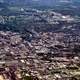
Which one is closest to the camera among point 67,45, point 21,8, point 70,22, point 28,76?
point 28,76

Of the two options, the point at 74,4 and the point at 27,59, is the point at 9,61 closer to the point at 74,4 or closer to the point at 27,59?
the point at 27,59

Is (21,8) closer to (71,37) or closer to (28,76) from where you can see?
(71,37)

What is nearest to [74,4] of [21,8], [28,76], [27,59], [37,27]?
[21,8]

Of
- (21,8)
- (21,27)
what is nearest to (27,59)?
(21,27)

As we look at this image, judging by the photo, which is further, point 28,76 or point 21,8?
point 21,8

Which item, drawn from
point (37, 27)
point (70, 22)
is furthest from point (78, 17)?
point (37, 27)

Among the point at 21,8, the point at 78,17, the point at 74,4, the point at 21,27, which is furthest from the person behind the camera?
the point at 74,4

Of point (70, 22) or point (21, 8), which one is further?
point (21, 8)

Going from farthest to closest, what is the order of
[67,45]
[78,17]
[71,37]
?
1. [78,17]
2. [71,37]
3. [67,45]

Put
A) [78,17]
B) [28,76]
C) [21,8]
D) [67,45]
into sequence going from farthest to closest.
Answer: [21,8]
[78,17]
[67,45]
[28,76]
